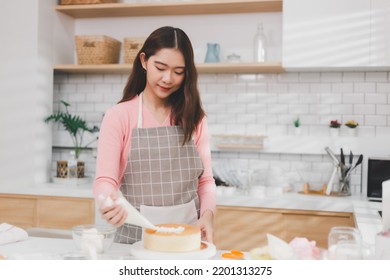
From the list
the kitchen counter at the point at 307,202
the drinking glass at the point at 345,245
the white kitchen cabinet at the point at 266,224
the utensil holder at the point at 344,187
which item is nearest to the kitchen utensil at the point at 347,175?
the utensil holder at the point at 344,187

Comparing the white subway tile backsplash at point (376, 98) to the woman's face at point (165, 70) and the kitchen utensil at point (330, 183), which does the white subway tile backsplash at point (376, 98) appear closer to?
the kitchen utensil at point (330, 183)

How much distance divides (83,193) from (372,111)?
2389 mm

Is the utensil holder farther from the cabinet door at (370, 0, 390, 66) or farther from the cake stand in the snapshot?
the cake stand

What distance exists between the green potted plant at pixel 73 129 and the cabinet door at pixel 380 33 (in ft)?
7.84

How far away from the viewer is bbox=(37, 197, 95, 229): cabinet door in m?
3.67

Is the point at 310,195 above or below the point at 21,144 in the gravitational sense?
below

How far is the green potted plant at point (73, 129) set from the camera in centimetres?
399

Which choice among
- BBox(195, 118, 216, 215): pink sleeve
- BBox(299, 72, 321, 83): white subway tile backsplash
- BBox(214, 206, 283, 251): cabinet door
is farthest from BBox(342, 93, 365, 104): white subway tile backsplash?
BBox(195, 118, 216, 215): pink sleeve

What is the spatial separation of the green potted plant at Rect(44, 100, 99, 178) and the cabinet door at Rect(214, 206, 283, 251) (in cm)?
137

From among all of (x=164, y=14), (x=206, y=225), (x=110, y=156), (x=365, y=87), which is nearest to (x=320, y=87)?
(x=365, y=87)
